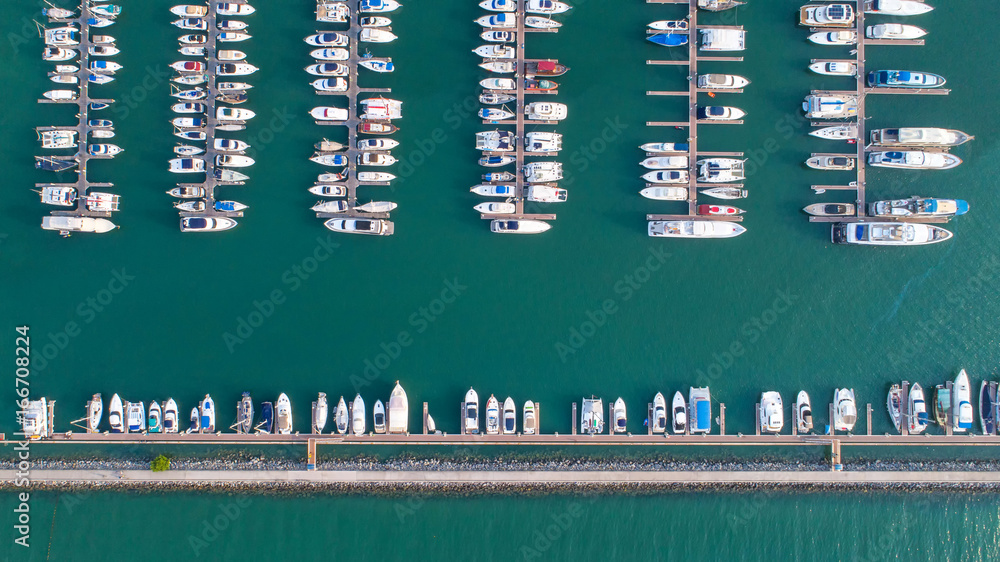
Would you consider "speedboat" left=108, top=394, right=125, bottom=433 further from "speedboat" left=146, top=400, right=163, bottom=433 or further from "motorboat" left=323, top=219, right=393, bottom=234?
"motorboat" left=323, top=219, right=393, bottom=234

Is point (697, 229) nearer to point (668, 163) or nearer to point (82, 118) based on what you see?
point (668, 163)

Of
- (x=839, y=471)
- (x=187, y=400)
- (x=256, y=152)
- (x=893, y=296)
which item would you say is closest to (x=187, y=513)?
(x=187, y=400)

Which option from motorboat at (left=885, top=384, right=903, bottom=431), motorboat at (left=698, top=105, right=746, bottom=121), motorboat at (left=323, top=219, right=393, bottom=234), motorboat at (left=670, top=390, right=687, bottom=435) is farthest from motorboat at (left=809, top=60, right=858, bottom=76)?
motorboat at (left=323, top=219, right=393, bottom=234)

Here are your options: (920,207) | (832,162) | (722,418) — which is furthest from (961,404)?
(832,162)

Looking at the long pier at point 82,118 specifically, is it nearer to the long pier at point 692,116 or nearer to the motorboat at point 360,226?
the motorboat at point 360,226

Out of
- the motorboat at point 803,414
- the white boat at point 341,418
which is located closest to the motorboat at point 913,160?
the motorboat at point 803,414

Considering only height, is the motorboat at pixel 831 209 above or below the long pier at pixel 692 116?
below
